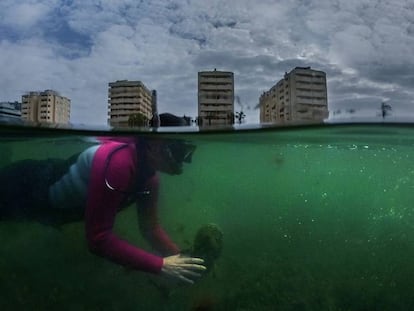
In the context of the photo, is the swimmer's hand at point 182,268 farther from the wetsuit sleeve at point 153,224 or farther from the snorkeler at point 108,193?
the wetsuit sleeve at point 153,224

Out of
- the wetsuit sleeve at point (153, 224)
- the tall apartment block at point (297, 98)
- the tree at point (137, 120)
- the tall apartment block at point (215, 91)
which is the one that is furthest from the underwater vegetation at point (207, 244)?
the tall apartment block at point (297, 98)

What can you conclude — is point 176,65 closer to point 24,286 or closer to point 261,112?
point 261,112

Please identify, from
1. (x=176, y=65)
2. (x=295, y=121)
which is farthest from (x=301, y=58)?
(x=295, y=121)

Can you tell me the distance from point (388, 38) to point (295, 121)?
2.80 meters

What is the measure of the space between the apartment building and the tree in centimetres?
202

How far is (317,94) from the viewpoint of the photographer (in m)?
6.83

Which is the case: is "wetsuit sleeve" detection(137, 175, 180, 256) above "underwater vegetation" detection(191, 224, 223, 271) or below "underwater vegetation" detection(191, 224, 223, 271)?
above

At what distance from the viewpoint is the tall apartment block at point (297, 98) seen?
21.1 feet

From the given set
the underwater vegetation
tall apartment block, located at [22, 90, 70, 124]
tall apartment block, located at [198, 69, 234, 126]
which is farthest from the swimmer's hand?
tall apartment block, located at [22, 90, 70, 124]

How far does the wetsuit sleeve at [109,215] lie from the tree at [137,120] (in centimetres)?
249

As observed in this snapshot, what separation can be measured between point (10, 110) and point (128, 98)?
2.93m

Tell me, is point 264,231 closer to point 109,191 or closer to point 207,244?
point 207,244

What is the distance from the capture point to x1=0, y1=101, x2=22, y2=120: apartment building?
7.76 metres

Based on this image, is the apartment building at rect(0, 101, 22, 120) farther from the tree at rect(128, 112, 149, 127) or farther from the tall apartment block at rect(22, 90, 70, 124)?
the tree at rect(128, 112, 149, 127)
